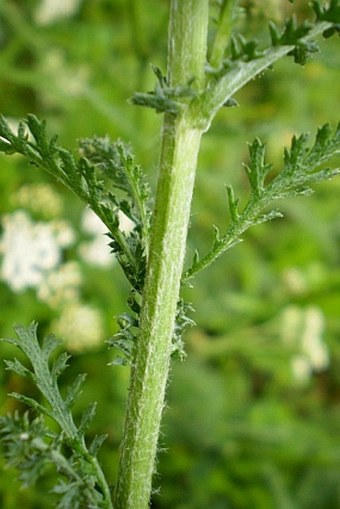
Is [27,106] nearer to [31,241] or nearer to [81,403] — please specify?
[31,241]

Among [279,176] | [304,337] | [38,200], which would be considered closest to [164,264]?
[279,176]

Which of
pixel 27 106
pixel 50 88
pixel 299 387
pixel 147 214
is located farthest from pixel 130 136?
pixel 147 214

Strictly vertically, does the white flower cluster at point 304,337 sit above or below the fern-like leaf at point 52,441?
above

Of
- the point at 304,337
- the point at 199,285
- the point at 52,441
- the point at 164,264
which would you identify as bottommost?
the point at 52,441

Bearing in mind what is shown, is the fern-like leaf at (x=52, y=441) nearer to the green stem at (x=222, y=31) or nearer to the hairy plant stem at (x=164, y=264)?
the hairy plant stem at (x=164, y=264)

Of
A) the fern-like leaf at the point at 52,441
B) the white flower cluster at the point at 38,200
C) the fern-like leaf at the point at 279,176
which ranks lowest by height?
the fern-like leaf at the point at 52,441

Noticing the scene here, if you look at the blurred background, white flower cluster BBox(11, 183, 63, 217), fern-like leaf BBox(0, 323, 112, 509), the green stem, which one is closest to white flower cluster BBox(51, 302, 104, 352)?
the blurred background

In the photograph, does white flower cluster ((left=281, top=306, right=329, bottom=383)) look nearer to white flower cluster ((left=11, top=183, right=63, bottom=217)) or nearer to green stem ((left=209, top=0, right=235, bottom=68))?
white flower cluster ((left=11, top=183, right=63, bottom=217))

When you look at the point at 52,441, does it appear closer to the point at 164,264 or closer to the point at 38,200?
the point at 164,264

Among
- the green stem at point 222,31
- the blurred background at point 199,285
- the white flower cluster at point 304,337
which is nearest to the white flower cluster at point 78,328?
the blurred background at point 199,285
